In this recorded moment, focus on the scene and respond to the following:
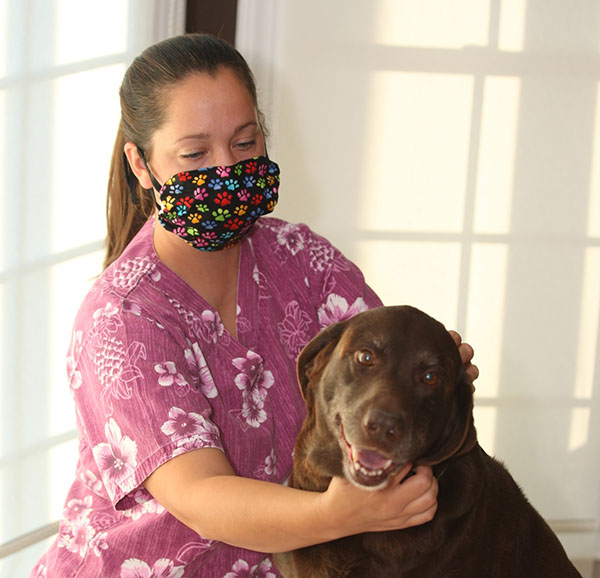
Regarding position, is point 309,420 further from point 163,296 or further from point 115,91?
point 115,91

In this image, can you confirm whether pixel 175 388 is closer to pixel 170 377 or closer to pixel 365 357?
pixel 170 377

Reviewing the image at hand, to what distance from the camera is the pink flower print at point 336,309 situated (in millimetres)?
1693

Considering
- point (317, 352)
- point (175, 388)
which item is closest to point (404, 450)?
point (317, 352)

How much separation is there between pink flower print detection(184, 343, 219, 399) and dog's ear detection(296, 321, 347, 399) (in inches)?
8.3

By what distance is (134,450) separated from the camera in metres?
1.35

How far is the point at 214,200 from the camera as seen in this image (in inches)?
60.0

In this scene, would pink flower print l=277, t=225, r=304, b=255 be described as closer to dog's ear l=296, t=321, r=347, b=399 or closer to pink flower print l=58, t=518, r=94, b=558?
dog's ear l=296, t=321, r=347, b=399

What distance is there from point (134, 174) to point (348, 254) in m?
1.65

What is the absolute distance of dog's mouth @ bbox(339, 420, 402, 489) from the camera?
1.16 m

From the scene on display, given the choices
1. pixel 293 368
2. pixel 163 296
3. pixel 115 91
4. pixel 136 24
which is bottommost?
pixel 293 368

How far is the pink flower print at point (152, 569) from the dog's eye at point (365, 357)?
0.55 meters

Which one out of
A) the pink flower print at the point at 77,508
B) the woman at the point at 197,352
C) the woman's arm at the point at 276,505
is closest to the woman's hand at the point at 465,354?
the woman at the point at 197,352

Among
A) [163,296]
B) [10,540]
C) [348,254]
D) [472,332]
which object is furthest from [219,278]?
[472,332]

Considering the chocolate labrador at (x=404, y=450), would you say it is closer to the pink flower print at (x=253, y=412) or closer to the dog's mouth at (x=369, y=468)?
the dog's mouth at (x=369, y=468)
